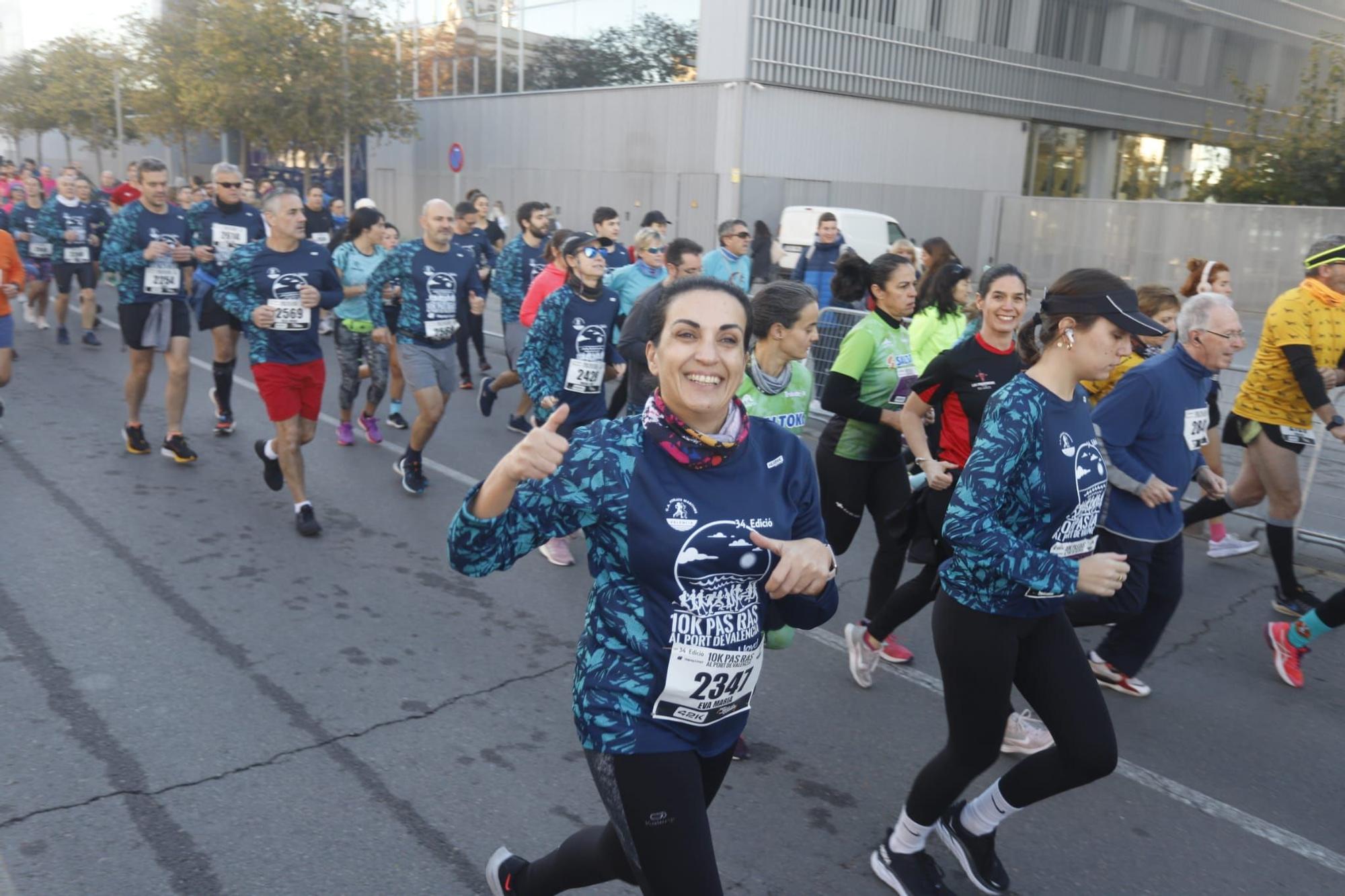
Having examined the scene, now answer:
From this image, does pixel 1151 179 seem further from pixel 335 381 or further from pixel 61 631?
pixel 61 631

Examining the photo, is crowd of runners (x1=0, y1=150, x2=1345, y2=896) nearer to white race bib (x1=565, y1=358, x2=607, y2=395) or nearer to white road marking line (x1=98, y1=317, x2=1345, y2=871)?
white race bib (x1=565, y1=358, x2=607, y2=395)

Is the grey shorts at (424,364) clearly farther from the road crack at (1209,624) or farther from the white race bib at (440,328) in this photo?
the road crack at (1209,624)

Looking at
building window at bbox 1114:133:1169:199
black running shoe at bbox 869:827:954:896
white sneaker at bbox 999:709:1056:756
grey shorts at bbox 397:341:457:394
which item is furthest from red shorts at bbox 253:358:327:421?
building window at bbox 1114:133:1169:199

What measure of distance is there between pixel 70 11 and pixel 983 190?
194ft

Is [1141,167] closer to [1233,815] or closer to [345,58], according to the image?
[345,58]

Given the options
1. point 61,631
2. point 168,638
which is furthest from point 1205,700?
point 61,631

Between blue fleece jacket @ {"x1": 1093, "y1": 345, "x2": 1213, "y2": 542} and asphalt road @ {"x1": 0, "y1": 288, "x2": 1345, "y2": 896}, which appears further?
blue fleece jacket @ {"x1": 1093, "y1": 345, "x2": 1213, "y2": 542}

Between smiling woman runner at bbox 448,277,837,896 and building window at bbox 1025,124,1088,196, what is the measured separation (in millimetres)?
31262

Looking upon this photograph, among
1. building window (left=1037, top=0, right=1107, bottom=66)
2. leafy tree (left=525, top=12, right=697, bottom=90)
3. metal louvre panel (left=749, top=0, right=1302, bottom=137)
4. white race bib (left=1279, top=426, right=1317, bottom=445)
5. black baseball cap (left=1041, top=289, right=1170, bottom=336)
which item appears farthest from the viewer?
building window (left=1037, top=0, right=1107, bottom=66)

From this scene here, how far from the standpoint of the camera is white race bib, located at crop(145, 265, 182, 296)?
26.5 ft

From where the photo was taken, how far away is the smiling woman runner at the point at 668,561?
2260 mm

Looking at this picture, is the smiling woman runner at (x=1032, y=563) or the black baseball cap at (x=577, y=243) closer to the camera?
the smiling woman runner at (x=1032, y=563)

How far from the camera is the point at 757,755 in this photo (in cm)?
421

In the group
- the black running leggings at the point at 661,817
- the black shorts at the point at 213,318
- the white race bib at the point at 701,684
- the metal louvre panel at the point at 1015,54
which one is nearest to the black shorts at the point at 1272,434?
the white race bib at the point at 701,684
